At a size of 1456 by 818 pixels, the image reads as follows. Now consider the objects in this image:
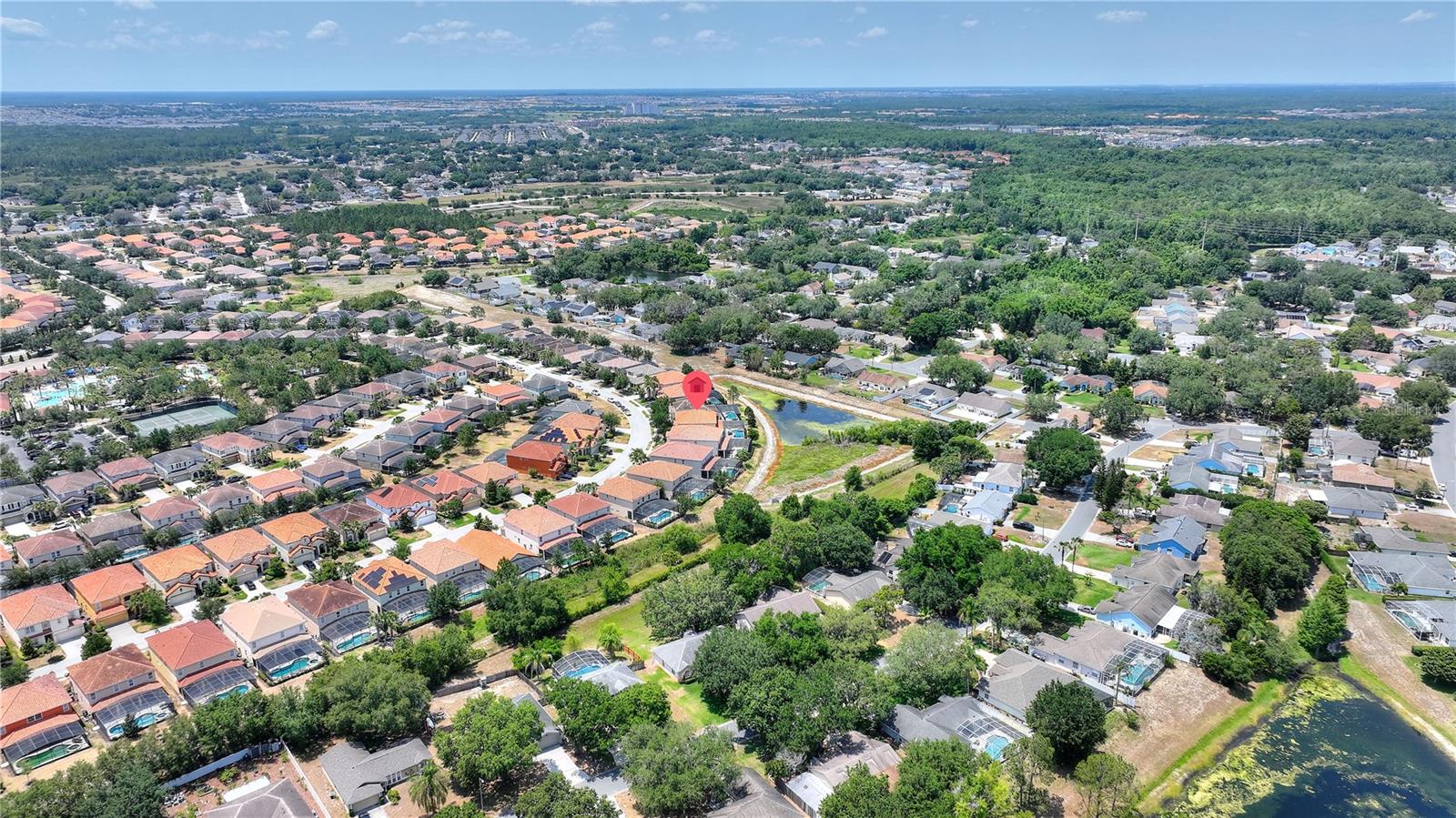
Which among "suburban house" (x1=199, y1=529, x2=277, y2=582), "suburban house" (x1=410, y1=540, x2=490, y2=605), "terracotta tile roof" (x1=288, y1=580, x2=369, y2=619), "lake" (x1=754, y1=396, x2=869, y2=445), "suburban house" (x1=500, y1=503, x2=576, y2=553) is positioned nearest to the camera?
"terracotta tile roof" (x1=288, y1=580, x2=369, y2=619)

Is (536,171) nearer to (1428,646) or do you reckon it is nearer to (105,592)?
(105,592)

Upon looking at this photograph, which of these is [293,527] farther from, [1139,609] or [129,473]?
[1139,609]

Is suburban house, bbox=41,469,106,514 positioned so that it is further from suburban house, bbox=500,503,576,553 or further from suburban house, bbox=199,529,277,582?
suburban house, bbox=500,503,576,553

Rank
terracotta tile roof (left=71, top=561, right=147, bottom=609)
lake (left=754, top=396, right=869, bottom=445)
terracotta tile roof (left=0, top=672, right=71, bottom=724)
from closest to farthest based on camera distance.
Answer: terracotta tile roof (left=0, top=672, right=71, bottom=724) < terracotta tile roof (left=71, top=561, right=147, bottom=609) < lake (left=754, top=396, right=869, bottom=445)

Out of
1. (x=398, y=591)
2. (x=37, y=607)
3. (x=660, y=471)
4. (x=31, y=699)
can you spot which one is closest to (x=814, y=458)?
(x=660, y=471)

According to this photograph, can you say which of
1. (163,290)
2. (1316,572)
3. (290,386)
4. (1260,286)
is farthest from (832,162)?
(1316,572)

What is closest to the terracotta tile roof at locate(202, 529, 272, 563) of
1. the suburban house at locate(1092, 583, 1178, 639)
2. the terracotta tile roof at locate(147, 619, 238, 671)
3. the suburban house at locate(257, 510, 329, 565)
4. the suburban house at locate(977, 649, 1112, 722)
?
the suburban house at locate(257, 510, 329, 565)

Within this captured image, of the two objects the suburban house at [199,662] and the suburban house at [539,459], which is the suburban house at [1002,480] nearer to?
the suburban house at [539,459]
